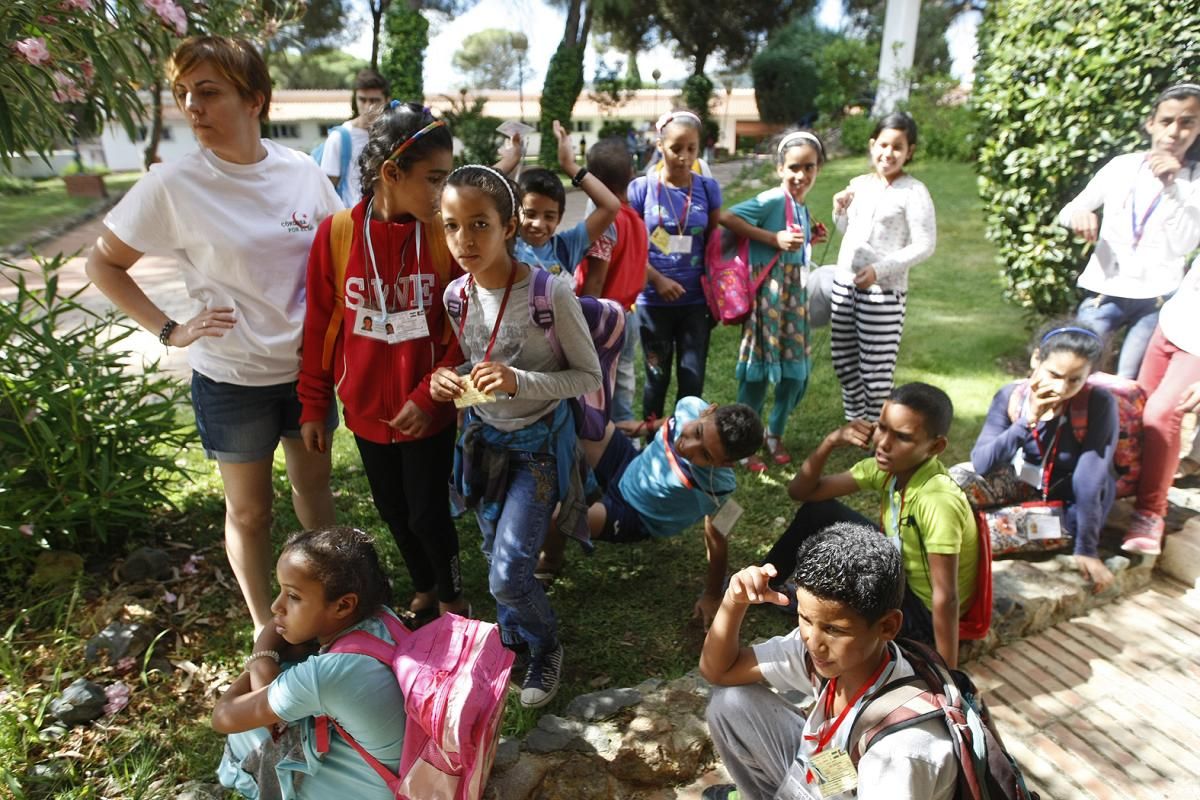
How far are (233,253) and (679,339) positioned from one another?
7.33ft

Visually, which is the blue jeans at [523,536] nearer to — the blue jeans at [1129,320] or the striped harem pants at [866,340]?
the striped harem pants at [866,340]

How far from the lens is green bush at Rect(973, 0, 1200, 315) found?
14.3ft

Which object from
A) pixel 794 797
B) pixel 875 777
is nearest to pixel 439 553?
pixel 794 797

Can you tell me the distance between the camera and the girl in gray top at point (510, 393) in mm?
2160

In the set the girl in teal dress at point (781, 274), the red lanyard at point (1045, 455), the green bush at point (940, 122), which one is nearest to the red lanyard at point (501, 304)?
the girl in teal dress at point (781, 274)

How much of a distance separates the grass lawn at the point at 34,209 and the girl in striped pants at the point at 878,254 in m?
13.0

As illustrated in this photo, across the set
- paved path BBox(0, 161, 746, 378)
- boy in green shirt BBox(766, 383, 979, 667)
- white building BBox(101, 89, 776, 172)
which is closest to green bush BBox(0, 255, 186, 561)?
paved path BBox(0, 161, 746, 378)

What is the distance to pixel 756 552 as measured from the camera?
3.41m

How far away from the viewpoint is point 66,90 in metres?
2.95

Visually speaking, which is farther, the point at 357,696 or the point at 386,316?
the point at 386,316

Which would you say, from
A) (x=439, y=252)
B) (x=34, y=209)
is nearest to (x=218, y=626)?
(x=439, y=252)

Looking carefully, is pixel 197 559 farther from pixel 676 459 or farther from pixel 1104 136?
pixel 1104 136

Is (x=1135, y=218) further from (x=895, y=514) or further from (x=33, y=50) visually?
(x=33, y=50)

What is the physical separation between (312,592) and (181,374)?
15.3 ft
